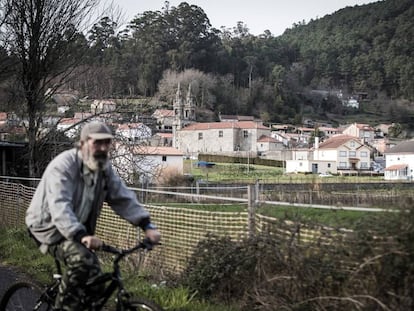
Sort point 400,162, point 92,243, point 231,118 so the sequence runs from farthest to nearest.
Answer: point 231,118, point 400,162, point 92,243

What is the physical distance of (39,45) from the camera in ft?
73.2

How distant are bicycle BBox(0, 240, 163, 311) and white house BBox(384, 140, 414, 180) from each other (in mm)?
81854

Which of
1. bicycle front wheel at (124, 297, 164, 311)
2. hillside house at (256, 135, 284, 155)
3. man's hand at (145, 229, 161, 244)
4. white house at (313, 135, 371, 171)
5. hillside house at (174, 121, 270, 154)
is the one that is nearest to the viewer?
bicycle front wheel at (124, 297, 164, 311)

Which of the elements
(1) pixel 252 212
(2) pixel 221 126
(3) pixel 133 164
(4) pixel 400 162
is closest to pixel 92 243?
(1) pixel 252 212

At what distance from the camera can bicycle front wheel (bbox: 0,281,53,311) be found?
16.1 feet

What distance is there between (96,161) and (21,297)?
6.43ft

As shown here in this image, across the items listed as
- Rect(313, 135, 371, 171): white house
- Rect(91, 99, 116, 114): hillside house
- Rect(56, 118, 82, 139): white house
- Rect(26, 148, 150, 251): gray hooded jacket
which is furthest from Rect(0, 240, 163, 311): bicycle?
Rect(313, 135, 371, 171): white house

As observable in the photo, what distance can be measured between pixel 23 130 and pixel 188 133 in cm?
9377

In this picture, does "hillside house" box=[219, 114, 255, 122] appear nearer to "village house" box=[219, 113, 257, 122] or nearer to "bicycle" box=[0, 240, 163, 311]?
"village house" box=[219, 113, 257, 122]

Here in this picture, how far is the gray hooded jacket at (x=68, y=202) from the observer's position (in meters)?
3.84

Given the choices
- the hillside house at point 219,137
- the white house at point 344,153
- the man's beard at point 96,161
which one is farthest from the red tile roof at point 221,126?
the man's beard at point 96,161

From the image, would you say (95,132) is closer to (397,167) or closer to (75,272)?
(75,272)

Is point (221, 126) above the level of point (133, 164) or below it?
above

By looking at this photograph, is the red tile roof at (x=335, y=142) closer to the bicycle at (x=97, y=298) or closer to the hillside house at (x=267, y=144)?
the hillside house at (x=267, y=144)
